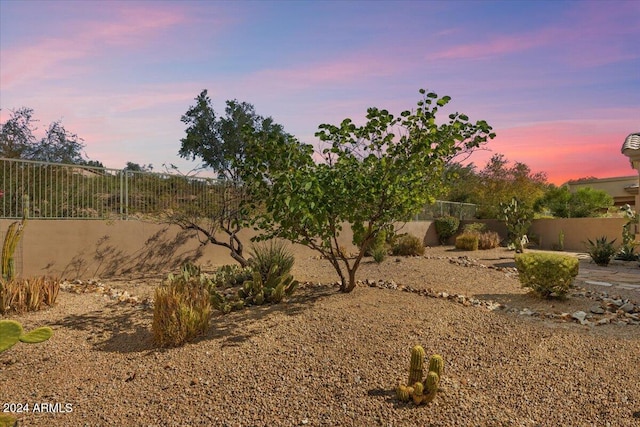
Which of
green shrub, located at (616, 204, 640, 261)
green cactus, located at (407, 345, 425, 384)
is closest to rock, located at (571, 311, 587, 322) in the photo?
green cactus, located at (407, 345, 425, 384)

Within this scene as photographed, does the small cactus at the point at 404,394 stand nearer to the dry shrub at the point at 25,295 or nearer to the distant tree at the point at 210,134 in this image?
the dry shrub at the point at 25,295

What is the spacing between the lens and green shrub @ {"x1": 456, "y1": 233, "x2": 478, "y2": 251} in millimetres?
16016

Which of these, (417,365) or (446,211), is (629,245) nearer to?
(446,211)

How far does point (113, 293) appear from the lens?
309 inches

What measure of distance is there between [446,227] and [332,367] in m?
16.7

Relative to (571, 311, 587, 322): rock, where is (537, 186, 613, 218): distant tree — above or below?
above

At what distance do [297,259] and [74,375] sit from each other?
8.42 metres

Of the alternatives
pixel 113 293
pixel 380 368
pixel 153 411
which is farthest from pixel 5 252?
pixel 380 368

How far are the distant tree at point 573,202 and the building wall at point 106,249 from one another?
708 inches

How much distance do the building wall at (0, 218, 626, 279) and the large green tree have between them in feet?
17.5

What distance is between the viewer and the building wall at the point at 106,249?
29.7 feet

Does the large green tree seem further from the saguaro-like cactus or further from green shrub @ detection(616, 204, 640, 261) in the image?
green shrub @ detection(616, 204, 640, 261)

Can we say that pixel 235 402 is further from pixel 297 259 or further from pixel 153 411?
pixel 297 259

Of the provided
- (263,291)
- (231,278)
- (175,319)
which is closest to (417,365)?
(175,319)
